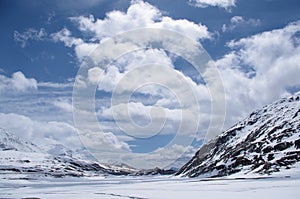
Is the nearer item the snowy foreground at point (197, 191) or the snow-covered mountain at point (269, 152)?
the snowy foreground at point (197, 191)

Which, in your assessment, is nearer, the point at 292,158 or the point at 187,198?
the point at 187,198

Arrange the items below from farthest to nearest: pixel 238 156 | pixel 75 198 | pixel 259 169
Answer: pixel 238 156 < pixel 259 169 < pixel 75 198

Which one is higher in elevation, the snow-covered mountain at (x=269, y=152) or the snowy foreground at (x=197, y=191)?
the snow-covered mountain at (x=269, y=152)

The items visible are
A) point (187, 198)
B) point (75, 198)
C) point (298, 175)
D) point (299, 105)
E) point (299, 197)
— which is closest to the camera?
point (299, 197)

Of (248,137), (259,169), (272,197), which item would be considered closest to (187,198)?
(272,197)

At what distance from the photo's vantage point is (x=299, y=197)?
40125 millimetres

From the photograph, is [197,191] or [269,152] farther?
[269,152]

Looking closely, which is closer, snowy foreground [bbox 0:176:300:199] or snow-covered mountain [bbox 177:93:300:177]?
snowy foreground [bbox 0:176:300:199]

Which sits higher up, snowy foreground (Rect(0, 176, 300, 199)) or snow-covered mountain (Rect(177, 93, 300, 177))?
snow-covered mountain (Rect(177, 93, 300, 177))

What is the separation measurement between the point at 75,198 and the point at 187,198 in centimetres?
1956

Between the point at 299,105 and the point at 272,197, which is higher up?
the point at 299,105

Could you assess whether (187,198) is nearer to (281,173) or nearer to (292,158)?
(281,173)

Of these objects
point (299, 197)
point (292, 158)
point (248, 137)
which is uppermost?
point (248, 137)

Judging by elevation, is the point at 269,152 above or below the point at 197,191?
above
